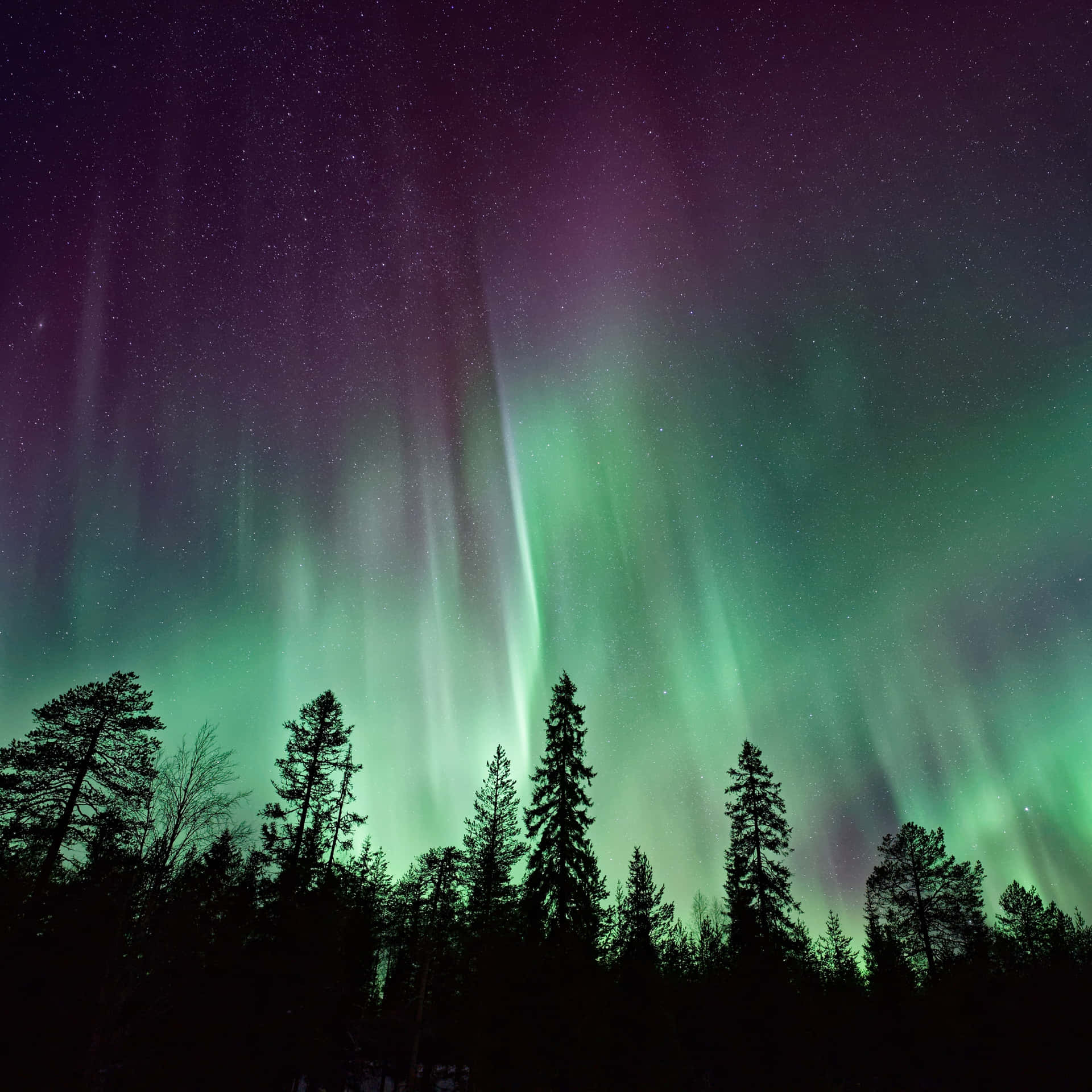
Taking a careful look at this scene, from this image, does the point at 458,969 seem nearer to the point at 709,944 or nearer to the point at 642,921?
the point at 642,921

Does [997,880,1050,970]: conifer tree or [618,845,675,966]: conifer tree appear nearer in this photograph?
[618,845,675,966]: conifer tree

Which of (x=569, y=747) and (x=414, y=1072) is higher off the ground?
(x=569, y=747)

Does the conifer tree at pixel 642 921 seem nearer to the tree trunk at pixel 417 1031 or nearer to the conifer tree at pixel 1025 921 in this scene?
the tree trunk at pixel 417 1031

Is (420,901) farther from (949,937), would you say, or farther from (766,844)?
(949,937)

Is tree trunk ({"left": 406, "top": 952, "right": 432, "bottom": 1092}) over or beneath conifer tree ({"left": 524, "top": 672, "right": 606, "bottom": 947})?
beneath

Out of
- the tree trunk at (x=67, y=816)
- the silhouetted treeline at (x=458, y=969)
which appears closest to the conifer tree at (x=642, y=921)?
the silhouetted treeline at (x=458, y=969)

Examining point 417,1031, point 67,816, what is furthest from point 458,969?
point 67,816

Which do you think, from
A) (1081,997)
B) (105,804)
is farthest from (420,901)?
(1081,997)

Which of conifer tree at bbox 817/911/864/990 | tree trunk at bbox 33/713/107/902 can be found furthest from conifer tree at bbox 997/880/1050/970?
tree trunk at bbox 33/713/107/902

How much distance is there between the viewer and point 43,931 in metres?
24.3

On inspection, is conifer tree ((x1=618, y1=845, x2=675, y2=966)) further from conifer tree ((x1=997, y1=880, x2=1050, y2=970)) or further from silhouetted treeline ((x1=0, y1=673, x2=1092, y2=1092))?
conifer tree ((x1=997, y1=880, x2=1050, y2=970))

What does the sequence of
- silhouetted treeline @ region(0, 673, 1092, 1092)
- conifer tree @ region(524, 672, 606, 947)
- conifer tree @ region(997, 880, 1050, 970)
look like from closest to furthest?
silhouetted treeline @ region(0, 673, 1092, 1092)
conifer tree @ region(524, 672, 606, 947)
conifer tree @ region(997, 880, 1050, 970)

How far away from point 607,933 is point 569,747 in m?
9.35

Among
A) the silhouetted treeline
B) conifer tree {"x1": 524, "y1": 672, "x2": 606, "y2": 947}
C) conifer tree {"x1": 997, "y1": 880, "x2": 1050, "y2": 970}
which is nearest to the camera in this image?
the silhouetted treeline
